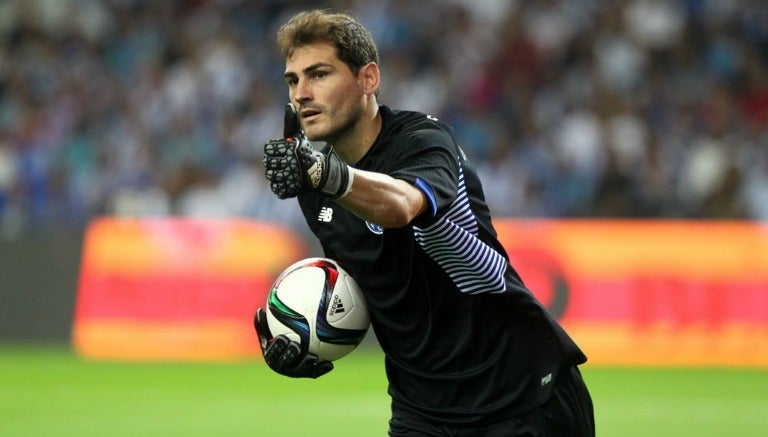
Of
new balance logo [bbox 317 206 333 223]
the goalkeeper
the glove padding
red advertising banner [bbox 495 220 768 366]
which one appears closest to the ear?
the goalkeeper

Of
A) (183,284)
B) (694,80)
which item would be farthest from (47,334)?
(694,80)

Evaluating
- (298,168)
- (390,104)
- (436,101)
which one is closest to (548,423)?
(298,168)

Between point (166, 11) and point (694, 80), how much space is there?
6618mm

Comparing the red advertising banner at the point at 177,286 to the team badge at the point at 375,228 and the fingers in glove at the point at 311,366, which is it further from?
the team badge at the point at 375,228

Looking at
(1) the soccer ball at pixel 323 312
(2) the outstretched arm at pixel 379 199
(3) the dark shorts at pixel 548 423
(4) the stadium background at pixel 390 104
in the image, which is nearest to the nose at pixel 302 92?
(2) the outstretched arm at pixel 379 199

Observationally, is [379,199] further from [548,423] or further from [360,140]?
[548,423]

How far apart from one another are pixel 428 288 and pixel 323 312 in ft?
1.43

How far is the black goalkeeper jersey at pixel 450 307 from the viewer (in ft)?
14.3

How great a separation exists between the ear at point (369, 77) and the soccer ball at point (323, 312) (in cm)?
66

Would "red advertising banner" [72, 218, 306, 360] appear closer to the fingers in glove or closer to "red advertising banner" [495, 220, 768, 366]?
"red advertising banner" [495, 220, 768, 366]

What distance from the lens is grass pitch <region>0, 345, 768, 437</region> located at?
865 centimetres

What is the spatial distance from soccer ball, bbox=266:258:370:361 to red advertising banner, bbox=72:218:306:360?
7.58 meters

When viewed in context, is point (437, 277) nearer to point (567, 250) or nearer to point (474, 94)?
point (567, 250)

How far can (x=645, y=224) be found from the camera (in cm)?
1215
